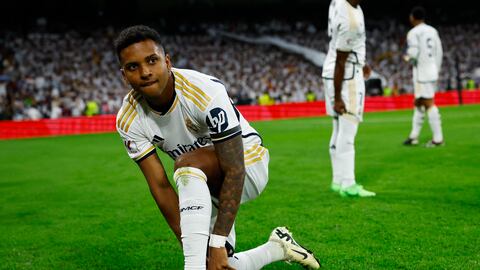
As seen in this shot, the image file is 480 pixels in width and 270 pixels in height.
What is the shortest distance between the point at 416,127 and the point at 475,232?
681 centimetres

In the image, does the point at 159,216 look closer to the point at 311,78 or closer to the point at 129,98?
the point at 129,98

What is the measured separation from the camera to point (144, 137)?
365 centimetres

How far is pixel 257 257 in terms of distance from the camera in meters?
3.82

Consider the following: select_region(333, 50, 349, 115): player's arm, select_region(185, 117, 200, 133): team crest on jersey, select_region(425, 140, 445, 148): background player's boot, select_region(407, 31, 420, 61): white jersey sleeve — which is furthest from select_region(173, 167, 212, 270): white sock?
select_region(407, 31, 420, 61): white jersey sleeve

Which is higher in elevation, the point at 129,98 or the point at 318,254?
the point at 129,98

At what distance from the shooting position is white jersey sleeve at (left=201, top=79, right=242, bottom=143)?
327 centimetres

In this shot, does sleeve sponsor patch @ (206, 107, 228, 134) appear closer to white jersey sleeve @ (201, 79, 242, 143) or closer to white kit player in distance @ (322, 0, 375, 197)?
white jersey sleeve @ (201, 79, 242, 143)

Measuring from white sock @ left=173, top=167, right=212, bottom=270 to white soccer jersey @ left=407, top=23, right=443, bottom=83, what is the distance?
8821mm

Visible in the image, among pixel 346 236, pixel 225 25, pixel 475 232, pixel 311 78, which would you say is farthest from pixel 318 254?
pixel 225 25

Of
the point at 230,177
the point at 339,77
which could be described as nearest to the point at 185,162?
the point at 230,177

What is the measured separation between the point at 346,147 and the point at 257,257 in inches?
120

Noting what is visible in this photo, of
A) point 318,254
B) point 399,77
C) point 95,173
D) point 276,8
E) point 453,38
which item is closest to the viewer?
point 318,254

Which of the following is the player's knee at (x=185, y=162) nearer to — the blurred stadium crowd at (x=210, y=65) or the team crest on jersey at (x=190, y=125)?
the team crest on jersey at (x=190, y=125)

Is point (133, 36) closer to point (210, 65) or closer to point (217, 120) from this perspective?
point (217, 120)
